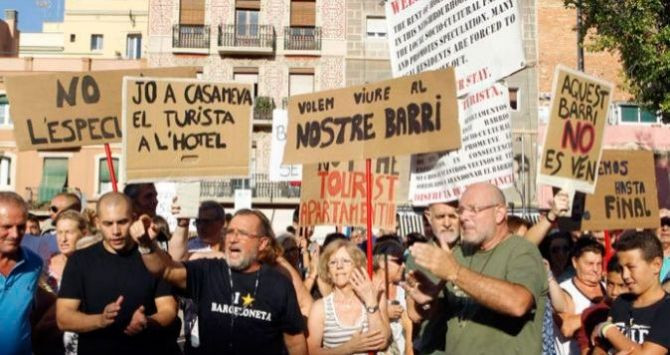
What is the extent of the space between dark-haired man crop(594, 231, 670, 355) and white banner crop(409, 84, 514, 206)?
5.12 ft

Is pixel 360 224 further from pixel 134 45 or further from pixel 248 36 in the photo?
pixel 134 45

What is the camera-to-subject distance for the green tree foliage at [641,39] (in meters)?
17.8

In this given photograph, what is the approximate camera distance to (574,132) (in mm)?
6734

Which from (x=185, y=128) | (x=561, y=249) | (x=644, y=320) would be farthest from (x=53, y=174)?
(x=644, y=320)

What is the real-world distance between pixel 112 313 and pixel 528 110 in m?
29.0

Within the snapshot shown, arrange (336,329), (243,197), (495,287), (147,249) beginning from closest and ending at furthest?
(495,287)
(147,249)
(336,329)
(243,197)

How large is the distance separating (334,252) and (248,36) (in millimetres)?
26948

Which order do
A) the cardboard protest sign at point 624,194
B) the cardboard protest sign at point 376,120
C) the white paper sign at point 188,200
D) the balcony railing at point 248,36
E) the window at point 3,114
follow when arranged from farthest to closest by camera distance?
the window at point 3,114 → the balcony railing at point 248,36 → the cardboard protest sign at point 624,194 → the white paper sign at point 188,200 → the cardboard protest sign at point 376,120

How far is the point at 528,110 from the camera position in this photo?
33.0m

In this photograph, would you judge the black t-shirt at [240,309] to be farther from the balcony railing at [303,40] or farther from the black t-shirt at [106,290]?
the balcony railing at [303,40]

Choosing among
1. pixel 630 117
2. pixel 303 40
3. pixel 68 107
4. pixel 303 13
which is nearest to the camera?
pixel 68 107

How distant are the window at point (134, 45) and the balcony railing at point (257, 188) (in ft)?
51.9

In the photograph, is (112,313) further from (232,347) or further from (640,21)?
(640,21)

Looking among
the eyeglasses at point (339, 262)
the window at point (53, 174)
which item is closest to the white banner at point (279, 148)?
the eyeglasses at point (339, 262)
